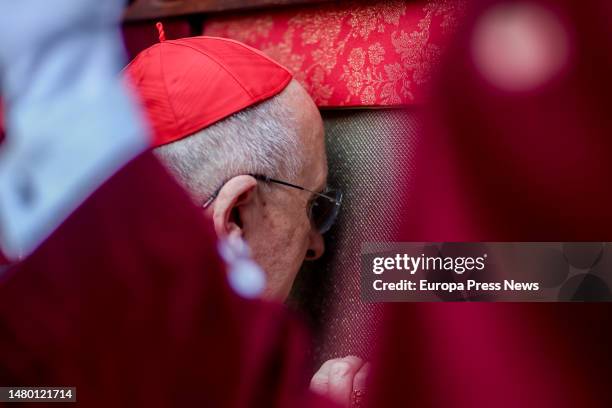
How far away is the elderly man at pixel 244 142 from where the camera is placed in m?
1.28

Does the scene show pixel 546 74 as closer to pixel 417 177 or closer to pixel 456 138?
pixel 456 138

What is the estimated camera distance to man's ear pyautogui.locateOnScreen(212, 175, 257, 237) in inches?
49.1

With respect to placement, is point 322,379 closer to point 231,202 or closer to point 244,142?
point 231,202

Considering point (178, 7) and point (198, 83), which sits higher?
point (178, 7)

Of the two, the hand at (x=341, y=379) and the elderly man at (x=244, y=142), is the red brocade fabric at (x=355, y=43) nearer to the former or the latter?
the elderly man at (x=244, y=142)

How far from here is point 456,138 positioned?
1.03 m

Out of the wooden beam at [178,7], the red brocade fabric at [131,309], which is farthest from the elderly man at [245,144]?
the red brocade fabric at [131,309]

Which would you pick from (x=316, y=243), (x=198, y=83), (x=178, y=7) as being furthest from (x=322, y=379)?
(x=178, y=7)

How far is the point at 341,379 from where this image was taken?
1218mm

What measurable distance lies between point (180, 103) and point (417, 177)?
0.49 meters

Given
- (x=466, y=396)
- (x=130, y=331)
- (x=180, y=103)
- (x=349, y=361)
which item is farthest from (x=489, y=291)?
(x=180, y=103)

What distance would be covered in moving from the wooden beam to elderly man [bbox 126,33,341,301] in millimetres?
140

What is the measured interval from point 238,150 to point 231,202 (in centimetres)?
11

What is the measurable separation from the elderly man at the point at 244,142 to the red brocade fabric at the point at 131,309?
11.9 inches
